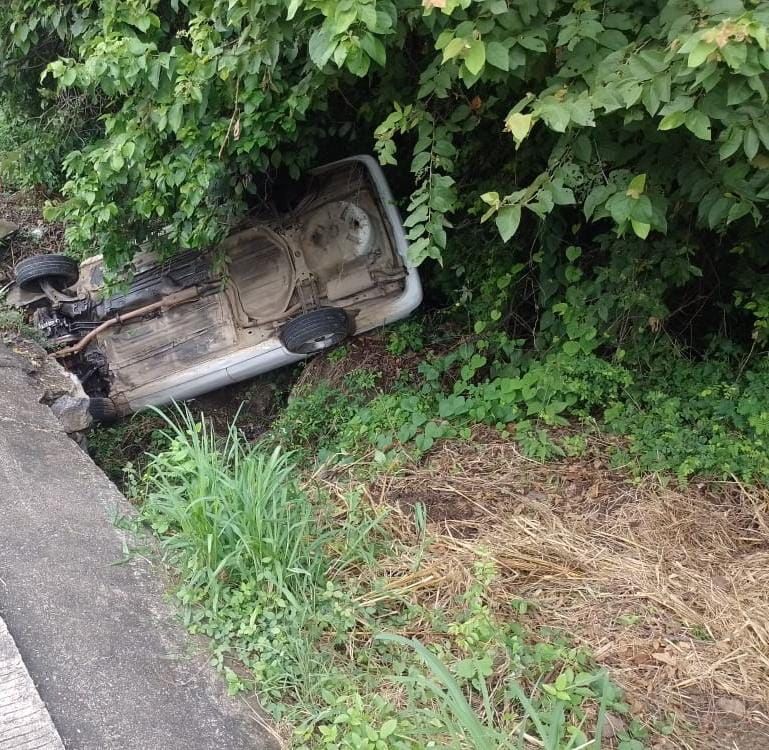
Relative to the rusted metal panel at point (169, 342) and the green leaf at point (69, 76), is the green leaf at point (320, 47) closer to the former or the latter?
the green leaf at point (69, 76)

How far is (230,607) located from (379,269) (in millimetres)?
2768

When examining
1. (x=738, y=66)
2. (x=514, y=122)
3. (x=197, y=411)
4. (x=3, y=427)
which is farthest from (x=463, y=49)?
(x=197, y=411)

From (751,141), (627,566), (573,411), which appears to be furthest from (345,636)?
(751,141)

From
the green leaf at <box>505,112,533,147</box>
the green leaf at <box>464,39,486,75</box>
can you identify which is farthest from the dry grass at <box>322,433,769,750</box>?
the green leaf at <box>464,39,486,75</box>

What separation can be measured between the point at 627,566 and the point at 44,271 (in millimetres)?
4299

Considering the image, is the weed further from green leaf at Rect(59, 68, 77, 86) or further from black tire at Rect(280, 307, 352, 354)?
green leaf at Rect(59, 68, 77, 86)

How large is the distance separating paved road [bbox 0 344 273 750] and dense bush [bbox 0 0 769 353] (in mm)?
1509

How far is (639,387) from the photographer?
11.0 ft

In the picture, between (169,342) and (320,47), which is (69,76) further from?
(169,342)

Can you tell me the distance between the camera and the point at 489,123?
11.5 ft

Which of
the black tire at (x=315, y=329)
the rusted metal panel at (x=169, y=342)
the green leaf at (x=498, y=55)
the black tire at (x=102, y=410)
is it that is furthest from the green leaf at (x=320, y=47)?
the black tire at (x=102, y=410)

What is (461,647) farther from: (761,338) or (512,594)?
(761,338)

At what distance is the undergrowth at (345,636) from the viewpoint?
6.11 feet

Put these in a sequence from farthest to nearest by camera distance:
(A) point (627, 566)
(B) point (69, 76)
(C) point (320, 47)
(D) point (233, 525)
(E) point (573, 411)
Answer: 1. (E) point (573, 411)
2. (B) point (69, 76)
3. (A) point (627, 566)
4. (D) point (233, 525)
5. (C) point (320, 47)
